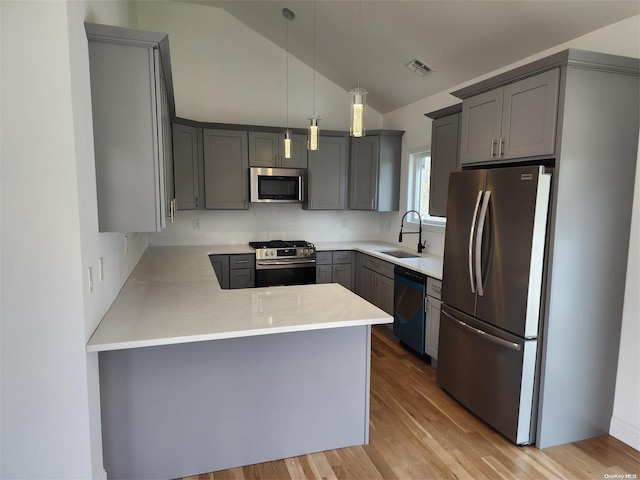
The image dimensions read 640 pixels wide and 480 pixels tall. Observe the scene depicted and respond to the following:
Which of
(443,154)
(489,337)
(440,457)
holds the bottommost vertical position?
(440,457)

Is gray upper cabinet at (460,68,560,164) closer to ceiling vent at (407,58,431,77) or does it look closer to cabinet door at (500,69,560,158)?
cabinet door at (500,69,560,158)

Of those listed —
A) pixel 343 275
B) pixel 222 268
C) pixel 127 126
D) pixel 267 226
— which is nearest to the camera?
pixel 127 126

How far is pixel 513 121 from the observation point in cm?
241

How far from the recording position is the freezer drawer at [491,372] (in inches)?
91.7

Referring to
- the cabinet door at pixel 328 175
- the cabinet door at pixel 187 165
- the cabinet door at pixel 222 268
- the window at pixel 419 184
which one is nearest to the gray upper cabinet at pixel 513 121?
the window at pixel 419 184

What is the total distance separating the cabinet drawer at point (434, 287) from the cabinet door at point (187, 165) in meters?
2.74

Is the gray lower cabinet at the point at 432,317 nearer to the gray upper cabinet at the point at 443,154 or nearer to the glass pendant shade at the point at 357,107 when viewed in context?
the gray upper cabinet at the point at 443,154

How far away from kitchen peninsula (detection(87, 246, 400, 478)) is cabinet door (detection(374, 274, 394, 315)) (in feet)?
5.91

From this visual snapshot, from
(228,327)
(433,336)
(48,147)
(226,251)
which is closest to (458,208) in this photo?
(433,336)

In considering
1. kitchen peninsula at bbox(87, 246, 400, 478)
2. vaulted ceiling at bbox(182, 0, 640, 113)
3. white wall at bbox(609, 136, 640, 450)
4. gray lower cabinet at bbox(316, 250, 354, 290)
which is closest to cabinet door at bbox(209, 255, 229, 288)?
gray lower cabinet at bbox(316, 250, 354, 290)

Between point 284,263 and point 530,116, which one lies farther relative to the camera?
point 284,263

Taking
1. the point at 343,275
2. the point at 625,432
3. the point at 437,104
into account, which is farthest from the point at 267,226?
the point at 625,432

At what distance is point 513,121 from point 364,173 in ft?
8.56

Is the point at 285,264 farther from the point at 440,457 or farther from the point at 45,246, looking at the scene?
the point at 45,246
